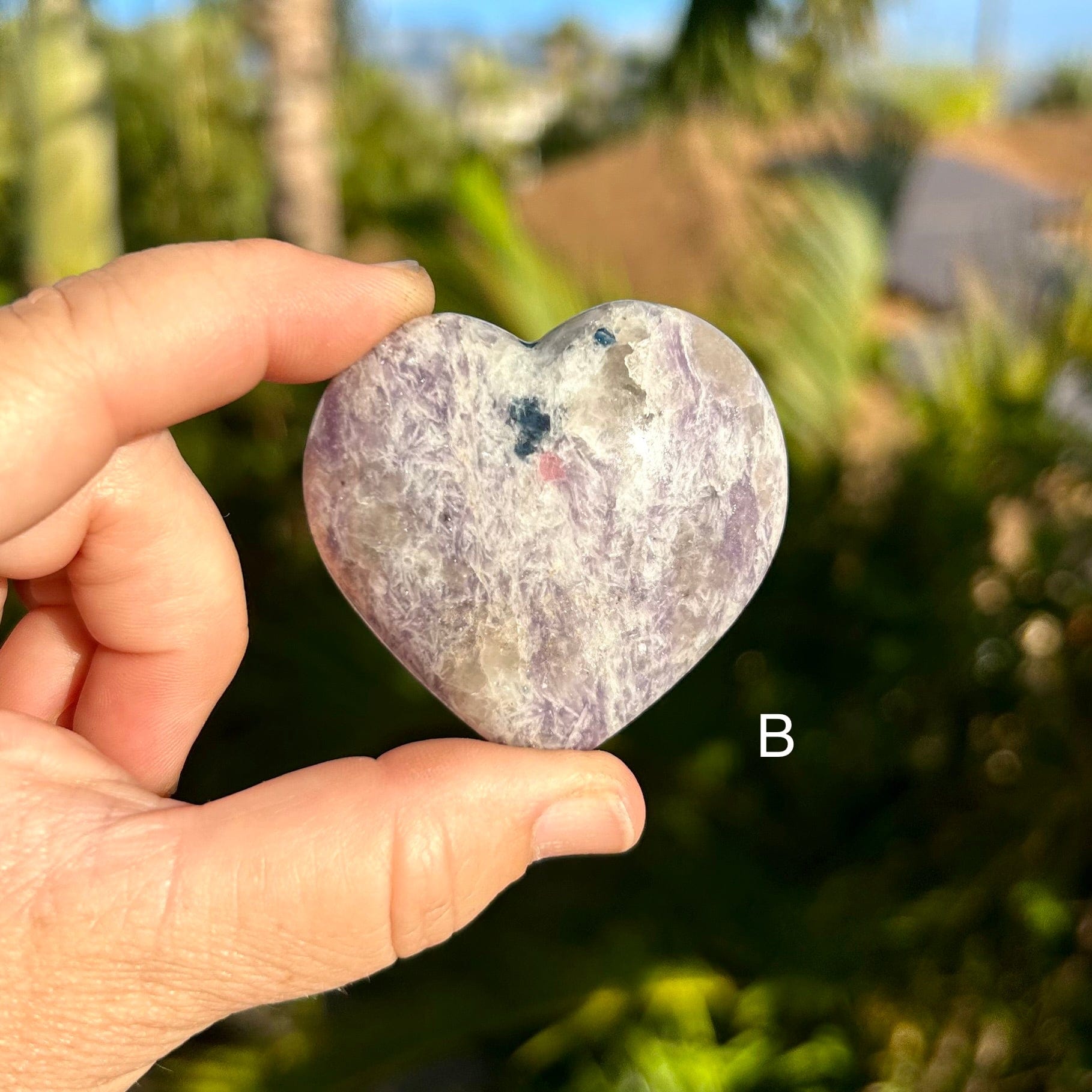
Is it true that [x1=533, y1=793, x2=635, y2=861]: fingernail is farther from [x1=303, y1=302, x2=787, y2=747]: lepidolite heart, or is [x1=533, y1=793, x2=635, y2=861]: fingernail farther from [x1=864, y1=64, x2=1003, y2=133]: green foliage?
[x1=864, y1=64, x2=1003, y2=133]: green foliage

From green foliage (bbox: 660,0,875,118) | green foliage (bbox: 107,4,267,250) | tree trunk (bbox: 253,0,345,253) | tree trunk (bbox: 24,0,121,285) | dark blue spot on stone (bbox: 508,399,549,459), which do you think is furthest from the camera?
green foliage (bbox: 107,4,267,250)

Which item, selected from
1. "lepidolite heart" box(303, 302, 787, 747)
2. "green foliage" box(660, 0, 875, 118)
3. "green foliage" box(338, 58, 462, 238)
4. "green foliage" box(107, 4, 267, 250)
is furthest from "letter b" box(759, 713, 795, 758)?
"green foliage" box(338, 58, 462, 238)

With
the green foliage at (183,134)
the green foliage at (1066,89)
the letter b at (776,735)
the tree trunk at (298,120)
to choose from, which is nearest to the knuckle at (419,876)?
the letter b at (776,735)

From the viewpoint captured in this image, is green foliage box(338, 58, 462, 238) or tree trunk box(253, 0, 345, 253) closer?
tree trunk box(253, 0, 345, 253)

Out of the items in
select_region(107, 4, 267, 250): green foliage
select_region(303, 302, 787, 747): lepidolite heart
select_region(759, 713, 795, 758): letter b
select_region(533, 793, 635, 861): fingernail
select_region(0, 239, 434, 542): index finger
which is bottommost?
select_region(759, 713, 795, 758): letter b

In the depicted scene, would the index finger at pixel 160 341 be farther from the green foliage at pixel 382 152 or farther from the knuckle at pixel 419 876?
the green foliage at pixel 382 152

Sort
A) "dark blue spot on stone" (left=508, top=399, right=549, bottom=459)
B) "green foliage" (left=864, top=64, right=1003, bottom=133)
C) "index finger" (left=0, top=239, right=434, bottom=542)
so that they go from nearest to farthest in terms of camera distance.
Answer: "index finger" (left=0, top=239, right=434, bottom=542), "dark blue spot on stone" (left=508, top=399, right=549, bottom=459), "green foliage" (left=864, top=64, right=1003, bottom=133)

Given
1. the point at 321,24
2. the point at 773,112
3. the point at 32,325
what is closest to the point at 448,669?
the point at 32,325
